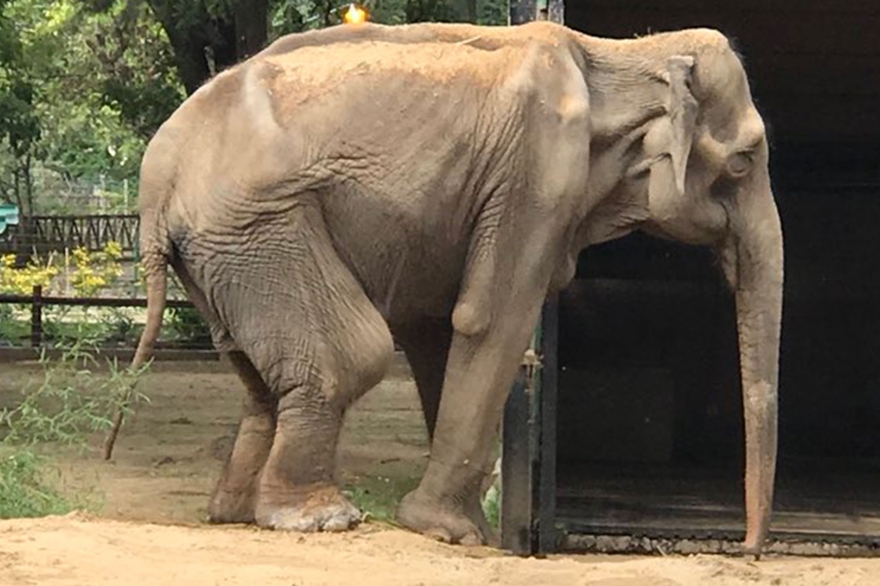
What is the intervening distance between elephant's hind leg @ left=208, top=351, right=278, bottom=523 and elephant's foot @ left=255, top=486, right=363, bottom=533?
42cm

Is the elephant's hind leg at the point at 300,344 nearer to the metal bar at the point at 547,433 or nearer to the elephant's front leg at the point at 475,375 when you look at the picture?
the elephant's front leg at the point at 475,375

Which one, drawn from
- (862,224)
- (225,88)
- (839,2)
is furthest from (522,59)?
(862,224)

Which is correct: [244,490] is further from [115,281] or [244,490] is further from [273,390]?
[115,281]

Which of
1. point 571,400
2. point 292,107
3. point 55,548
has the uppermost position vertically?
point 292,107

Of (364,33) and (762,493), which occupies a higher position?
(364,33)

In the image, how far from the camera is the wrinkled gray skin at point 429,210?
672 cm

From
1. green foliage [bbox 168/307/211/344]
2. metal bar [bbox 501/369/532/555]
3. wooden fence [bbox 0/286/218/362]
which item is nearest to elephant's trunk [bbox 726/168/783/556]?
metal bar [bbox 501/369/532/555]

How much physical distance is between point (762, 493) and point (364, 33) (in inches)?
99.7

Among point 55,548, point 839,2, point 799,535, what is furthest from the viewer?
point 839,2

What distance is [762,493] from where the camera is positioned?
279 inches

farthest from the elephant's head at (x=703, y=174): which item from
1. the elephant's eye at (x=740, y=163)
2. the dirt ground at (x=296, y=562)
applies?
the dirt ground at (x=296, y=562)

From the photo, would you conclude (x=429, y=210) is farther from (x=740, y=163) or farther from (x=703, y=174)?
(x=740, y=163)

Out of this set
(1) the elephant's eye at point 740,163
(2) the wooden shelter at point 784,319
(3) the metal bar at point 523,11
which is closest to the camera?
(1) the elephant's eye at point 740,163

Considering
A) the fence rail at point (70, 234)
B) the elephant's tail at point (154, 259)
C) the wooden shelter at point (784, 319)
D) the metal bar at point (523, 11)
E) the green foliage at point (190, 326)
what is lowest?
the fence rail at point (70, 234)
